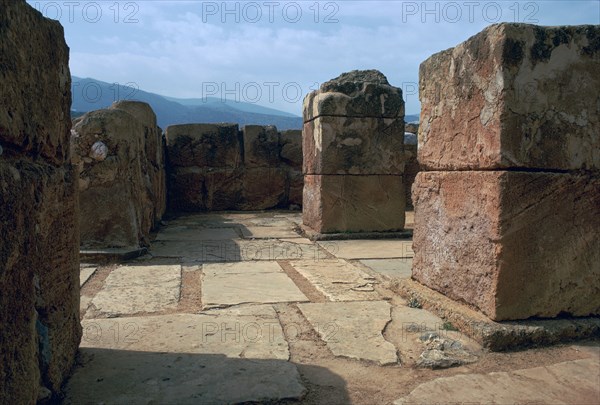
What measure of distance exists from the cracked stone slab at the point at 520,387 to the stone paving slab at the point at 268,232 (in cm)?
438

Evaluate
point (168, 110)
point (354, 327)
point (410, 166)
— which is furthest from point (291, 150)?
point (168, 110)

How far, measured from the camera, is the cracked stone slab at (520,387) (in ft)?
6.68

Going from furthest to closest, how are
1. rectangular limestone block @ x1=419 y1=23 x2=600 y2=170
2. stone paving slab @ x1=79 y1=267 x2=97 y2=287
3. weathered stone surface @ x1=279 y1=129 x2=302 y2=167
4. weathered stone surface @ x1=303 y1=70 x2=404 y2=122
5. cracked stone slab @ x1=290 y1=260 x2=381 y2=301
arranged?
weathered stone surface @ x1=279 y1=129 x2=302 y2=167
weathered stone surface @ x1=303 y1=70 x2=404 y2=122
stone paving slab @ x1=79 y1=267 x2=97 y2=287
cracked stone slab @ x1=290 y1=260 x2=381 y2=301
rectangular limestone block @ x1=419 y1=23 x2=600 y2=170

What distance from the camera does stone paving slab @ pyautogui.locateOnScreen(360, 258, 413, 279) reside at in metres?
4.26

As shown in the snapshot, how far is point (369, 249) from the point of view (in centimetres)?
551

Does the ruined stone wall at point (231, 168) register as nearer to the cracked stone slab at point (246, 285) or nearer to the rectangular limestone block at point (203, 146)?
the rectangular limestone block at point (203, 146)

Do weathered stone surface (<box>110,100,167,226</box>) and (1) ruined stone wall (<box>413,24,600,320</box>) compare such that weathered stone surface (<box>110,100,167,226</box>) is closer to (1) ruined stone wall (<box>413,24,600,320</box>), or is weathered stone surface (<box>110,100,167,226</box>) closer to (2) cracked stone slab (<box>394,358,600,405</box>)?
(1) ruined stone wall (<box>413,24,600,320</box>)

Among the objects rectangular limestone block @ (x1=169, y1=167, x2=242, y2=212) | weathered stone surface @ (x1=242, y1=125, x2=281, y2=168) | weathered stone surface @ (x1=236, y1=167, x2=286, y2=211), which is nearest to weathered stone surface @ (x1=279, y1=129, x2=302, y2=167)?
weathered stone surface @ (x1=242, y1=125, x2=281, y2=168)

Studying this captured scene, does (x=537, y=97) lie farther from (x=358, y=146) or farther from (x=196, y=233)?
(x=196, y=233)

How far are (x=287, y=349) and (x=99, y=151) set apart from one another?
10.7 feet

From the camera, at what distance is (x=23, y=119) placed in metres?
1.63

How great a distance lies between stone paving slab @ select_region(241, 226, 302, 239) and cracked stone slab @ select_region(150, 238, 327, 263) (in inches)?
12.4

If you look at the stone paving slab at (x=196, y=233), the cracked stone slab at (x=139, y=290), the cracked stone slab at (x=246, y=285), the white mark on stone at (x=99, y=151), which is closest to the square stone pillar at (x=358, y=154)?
the stone paving slab at (x=196, y=233)

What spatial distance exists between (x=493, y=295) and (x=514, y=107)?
0.99m
